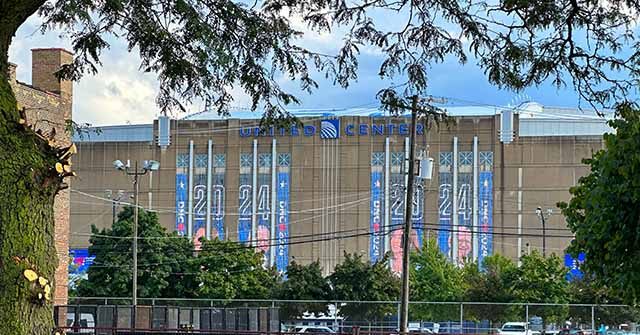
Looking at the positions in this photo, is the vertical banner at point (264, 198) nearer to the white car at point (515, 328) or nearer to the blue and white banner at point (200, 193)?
the blue and white banner at point (200, 193)

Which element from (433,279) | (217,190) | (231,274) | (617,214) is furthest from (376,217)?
(617,214)

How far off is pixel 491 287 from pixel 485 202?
89.4 feet

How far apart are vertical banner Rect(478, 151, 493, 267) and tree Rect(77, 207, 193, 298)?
1112 inches

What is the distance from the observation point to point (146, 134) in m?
81.3

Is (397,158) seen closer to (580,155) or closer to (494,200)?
(494,200)

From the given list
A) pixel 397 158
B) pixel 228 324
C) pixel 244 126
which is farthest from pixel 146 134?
pixel 228 324

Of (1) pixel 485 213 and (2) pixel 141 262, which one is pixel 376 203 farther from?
(2) pixel 141 262

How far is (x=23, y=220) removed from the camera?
6.97 m

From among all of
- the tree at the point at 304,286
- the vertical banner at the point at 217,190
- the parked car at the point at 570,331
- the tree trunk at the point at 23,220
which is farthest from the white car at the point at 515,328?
the vertical banner at the point at 217,190

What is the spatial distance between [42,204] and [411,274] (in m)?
44.9

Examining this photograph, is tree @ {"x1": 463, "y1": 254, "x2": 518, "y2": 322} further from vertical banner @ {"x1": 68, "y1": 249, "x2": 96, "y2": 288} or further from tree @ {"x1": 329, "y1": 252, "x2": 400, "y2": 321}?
vertical banner @ {"x1": 68, "y1": 249, "x2": 96, "y2": 288}

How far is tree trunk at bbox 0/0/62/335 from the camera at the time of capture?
6902 millimetres

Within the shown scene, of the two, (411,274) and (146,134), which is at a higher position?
(146,134)

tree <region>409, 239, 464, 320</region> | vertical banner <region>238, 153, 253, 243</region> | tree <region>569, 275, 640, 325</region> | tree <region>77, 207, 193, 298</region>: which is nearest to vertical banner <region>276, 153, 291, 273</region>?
vertical banner <region>238, 153, 253, 243</region>
